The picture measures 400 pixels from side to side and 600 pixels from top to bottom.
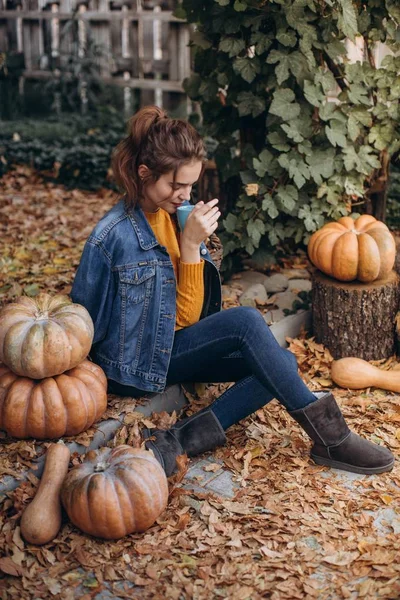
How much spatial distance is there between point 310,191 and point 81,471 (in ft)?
9.09

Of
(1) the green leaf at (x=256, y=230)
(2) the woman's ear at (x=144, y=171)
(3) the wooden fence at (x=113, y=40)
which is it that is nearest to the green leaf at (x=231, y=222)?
(1) the green leaf at (x=256, y=230)

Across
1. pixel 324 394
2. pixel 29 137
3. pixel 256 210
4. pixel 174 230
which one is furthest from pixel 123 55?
pixel 324 394

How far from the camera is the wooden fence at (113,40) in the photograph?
9.21 m

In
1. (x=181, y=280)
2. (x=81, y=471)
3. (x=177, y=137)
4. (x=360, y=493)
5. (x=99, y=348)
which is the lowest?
(x=360, y=493)

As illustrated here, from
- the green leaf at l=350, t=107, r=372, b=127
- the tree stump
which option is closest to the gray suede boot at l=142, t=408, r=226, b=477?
the tree stump

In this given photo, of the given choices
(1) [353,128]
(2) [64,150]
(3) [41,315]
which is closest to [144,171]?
(3) [41,315]

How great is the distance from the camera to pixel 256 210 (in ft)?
16.3

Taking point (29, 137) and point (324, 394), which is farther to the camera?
point (29, 137)

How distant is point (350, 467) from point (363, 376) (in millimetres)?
893

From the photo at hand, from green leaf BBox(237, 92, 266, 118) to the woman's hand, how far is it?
1.85 metres

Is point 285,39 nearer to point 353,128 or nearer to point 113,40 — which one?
point 353,128

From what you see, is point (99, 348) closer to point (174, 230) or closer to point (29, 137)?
point (174, 230)

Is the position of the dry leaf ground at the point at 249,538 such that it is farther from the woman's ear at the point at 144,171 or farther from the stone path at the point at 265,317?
the woman's ear at the point at 144,171

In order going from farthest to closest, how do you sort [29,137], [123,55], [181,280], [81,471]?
[123,55] < [29,137] < [181,280] < [81,471]
